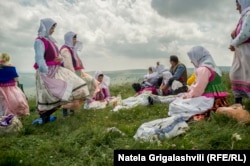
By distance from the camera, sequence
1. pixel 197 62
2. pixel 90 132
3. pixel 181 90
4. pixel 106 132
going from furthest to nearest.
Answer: pixel 181 90, pixel 197 62, pixel 90 132, pixel 106 132

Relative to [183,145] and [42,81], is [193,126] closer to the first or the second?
[183,145]

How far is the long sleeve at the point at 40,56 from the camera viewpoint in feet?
28.2

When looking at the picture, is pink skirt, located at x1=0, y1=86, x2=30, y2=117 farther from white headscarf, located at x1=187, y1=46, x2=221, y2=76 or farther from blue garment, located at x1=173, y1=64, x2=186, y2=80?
white headscarf, located at x1=187, y1=46, x2=221, y2=76

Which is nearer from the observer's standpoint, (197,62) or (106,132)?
(106,132)

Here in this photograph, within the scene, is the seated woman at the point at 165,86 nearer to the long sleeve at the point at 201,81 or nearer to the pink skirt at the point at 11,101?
the long sleeve at the point at 201,81

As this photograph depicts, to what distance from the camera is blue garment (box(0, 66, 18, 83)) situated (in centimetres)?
1034

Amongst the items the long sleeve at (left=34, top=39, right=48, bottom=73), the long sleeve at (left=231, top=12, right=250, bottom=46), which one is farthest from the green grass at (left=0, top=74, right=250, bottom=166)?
the long sleeve at (left=34, top=39, right=48, bottom=73)

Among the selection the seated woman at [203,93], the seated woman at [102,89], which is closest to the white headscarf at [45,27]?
A: the seated woman at [203,93]

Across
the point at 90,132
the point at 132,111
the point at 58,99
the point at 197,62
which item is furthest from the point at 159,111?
the point at 90,132

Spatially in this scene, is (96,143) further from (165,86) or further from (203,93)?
A: (165,86)

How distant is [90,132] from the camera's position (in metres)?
6.51

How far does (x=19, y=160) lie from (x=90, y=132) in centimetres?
148

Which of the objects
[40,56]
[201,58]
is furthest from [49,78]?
[201,58]

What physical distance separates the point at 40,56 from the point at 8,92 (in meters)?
2.50
